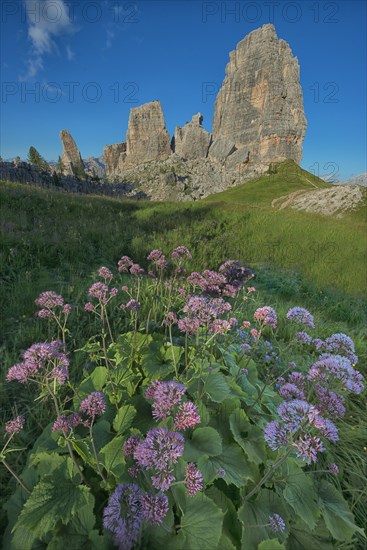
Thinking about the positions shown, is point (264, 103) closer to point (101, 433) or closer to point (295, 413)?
point (295, 413)

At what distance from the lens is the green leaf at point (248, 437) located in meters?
1.88

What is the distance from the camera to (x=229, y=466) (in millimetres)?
1800

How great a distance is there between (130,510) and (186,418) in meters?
0.42

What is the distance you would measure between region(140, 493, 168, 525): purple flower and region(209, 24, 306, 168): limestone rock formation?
4197 inches

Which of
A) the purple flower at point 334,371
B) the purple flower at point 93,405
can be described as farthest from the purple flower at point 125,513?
the purple flower at point 334,371

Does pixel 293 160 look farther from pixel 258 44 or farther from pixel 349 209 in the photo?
pixel 349 209

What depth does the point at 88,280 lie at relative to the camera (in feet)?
20.0

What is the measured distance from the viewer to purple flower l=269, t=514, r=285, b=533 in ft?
5.24

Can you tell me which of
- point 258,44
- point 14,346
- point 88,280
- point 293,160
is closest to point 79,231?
point 88,280

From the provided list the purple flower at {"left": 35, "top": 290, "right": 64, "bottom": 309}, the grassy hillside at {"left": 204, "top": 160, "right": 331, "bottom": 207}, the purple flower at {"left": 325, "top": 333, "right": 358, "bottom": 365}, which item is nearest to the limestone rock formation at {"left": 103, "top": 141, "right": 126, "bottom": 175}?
the grassy hillside at {"left": 204, "top": 160, "right": 331, "bottom": 207}

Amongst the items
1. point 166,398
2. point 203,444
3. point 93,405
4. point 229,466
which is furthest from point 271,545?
point 93,405

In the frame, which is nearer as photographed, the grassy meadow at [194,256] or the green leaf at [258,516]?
the green leaf at [258,516]

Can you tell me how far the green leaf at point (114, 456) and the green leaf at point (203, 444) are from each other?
15.9 inches

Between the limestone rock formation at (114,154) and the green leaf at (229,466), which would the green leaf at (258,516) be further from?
the limestone rock formation at (114,154)
